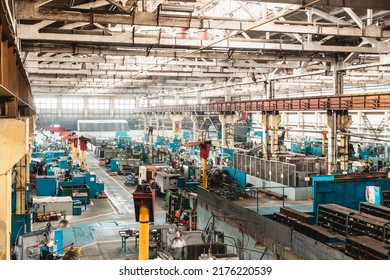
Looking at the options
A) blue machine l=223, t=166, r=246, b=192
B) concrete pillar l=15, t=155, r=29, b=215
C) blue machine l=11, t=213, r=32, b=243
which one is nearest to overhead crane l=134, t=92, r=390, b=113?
blue machine l=223, t=166, r=246, b=192

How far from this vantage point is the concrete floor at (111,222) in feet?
56.9

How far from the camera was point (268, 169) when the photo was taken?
2694 cm

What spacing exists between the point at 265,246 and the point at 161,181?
540 inches

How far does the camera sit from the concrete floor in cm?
1734

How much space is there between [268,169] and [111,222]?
10393 millimetres

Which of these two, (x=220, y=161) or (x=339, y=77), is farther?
(x=220, y=161)

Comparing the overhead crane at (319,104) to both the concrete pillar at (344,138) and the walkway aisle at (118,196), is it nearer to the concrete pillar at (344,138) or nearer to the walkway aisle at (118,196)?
the concrete pillar at (344,138)

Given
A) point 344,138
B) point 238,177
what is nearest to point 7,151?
point 344,138

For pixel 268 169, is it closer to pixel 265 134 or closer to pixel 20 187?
pixel 265 134

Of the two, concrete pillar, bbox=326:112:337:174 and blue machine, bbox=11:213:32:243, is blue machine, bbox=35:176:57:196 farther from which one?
concrete pillar, bbox=326:112:337:174
